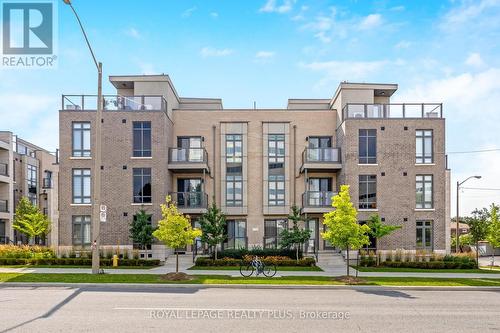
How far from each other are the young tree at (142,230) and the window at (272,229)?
8191 mm

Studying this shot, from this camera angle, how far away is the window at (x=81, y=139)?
27.5 meters

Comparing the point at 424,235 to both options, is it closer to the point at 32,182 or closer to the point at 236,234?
the point at 236,234

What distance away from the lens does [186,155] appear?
2827cm

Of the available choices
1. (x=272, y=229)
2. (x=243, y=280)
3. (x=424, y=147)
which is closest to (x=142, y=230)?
(x=272, y=229)

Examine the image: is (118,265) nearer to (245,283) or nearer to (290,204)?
(245,283)

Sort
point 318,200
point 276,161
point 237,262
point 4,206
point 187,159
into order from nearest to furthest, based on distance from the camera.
Result: point 237,262 < point 318,200 < point 187,159 < point 276,161 < point 4,206

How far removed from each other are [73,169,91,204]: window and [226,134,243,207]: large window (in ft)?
30.6

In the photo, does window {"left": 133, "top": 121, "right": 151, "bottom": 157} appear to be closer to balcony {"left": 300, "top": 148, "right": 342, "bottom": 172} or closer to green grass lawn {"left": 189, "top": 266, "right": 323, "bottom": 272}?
green grass lawn {"left": 189, "top": 266, "right": 323, "bottom": 272}

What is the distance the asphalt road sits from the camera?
9500 mm

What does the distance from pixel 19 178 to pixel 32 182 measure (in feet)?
6.98

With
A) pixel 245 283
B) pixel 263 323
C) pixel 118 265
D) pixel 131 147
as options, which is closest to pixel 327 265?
pixel 245 283

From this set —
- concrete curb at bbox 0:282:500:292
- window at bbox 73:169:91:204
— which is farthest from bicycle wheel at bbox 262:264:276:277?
window at bbox 73:169:91:204

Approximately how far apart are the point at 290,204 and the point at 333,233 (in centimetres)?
1118

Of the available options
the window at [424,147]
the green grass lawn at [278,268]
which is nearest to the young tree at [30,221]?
the green grass lawn at [278,268]
